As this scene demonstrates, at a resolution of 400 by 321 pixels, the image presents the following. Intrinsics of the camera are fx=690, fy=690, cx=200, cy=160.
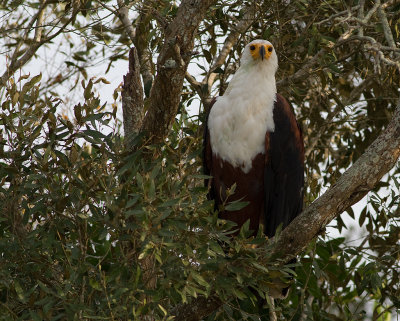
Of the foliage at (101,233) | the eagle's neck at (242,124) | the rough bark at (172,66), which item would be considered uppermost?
the rough bark at (172,66)

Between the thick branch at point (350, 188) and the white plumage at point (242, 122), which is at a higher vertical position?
the white plumage at point (242, 122)

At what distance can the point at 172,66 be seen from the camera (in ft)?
10.6

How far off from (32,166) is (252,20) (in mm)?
2012

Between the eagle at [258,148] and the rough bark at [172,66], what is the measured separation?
2.54ft

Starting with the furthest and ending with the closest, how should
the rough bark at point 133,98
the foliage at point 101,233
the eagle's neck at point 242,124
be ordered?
the eagle's neck at point 242,124, the rough bark at point 133,98, the foliage at point 101,233

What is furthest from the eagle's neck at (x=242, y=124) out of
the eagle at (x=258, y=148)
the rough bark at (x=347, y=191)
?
the rough bark at (x=347, y=191)

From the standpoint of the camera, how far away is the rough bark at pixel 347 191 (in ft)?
10.6

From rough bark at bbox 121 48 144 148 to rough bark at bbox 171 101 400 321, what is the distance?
3.19 ft

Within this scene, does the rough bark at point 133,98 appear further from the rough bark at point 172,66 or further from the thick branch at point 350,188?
the thick branch at point 350,188

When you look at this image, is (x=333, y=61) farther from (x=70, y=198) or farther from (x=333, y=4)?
(x=70, y=198)

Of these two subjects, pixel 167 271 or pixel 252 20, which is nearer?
pixel 167 271

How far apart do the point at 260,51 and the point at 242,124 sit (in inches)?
19.1

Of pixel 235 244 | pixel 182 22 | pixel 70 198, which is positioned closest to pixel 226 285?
pixel 235 244

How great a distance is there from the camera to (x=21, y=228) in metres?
3.12
